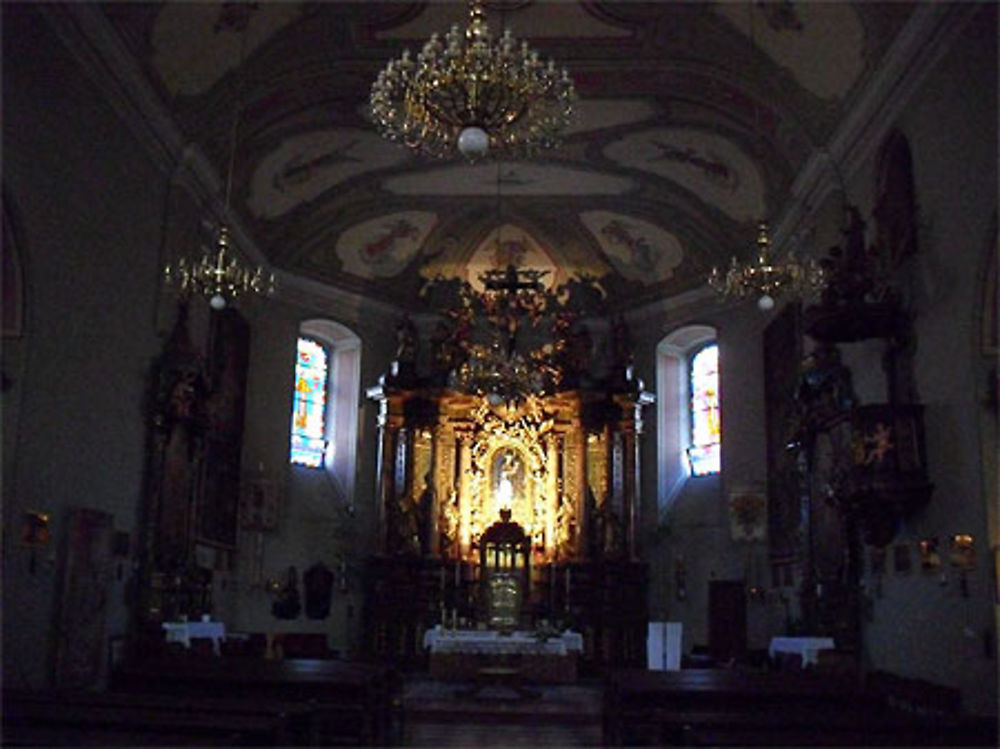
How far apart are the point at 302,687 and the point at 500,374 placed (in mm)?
8355

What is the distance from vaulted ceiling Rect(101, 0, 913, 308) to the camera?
11.8m

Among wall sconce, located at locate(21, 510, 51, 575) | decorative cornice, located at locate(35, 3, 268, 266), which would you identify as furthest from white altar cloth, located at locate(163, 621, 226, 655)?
decorative cornice, located at locate(35, 3, 268, 266)

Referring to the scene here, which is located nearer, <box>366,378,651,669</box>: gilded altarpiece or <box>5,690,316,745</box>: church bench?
<box>5,690,316,745</box>: church bench

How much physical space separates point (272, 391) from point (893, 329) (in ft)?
36.4

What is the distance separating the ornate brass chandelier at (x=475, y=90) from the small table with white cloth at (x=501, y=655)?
350 inches

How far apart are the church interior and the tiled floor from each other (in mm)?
102

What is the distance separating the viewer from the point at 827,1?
10.8 meters

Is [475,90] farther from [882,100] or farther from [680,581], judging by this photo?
[680,581]

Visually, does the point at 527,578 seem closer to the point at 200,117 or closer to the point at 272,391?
the point at 272,391

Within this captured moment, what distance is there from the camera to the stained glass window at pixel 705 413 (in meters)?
18.6

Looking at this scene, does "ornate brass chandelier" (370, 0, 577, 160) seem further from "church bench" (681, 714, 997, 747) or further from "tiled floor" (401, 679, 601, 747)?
"tiled floor" (401, 679, 601, 747)

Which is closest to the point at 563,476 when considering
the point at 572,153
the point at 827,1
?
the point at 572,153

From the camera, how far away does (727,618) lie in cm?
1677

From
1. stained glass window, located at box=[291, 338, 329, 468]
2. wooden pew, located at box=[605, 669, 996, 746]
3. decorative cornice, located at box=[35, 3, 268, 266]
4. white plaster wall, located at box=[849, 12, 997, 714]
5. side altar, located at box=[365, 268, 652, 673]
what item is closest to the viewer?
wooden pew, located at box=[605, 669, 996, 746]
